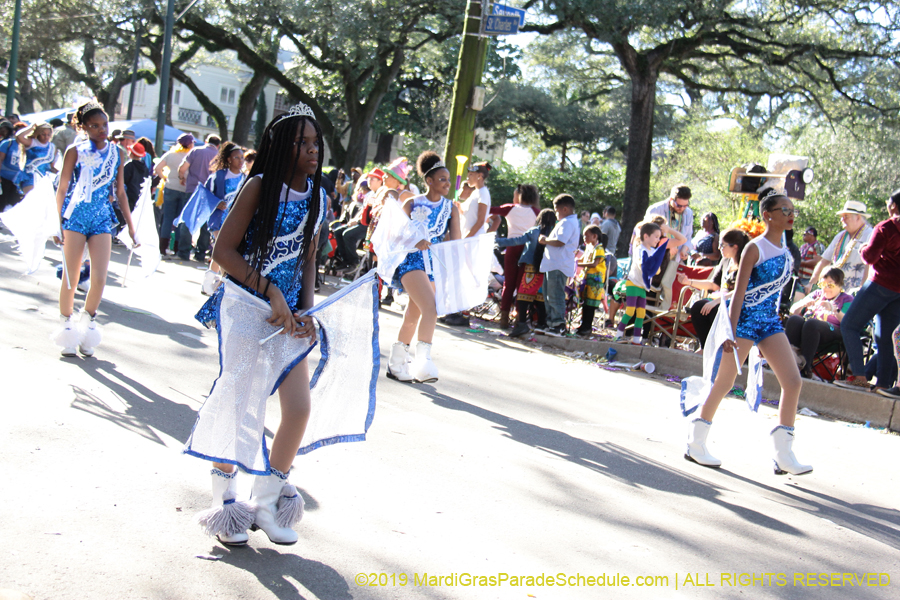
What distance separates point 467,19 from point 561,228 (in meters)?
→ 3.52

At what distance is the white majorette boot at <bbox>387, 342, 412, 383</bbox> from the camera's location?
7.37m

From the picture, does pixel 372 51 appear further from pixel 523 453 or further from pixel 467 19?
pixel 523 453

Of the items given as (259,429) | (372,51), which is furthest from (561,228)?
(372,51)

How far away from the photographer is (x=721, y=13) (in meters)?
16.2

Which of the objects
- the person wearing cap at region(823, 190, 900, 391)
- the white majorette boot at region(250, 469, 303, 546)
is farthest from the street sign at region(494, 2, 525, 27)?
the white majorette boot at region(250, 469, 303, 546)

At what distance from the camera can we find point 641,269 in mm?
10242

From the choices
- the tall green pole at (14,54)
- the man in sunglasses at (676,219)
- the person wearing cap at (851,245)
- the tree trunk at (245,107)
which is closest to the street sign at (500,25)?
the man in sunglasses at (676,219)

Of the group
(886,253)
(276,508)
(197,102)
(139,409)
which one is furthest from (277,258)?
(197,102)

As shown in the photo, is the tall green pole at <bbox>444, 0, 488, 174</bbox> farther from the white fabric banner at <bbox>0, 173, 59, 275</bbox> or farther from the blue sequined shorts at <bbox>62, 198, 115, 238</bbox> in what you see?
the blue sequined shorts at <bbox>62, 198, 115, 238</bbox>

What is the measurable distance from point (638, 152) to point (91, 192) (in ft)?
46.0

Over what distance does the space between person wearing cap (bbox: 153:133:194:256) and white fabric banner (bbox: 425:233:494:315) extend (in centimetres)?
798

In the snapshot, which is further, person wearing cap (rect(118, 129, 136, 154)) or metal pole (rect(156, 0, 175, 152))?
metal pole (rect(156, 0, 175, 152))

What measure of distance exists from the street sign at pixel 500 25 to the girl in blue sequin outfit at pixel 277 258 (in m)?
8.42

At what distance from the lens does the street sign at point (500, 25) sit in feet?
37.2
